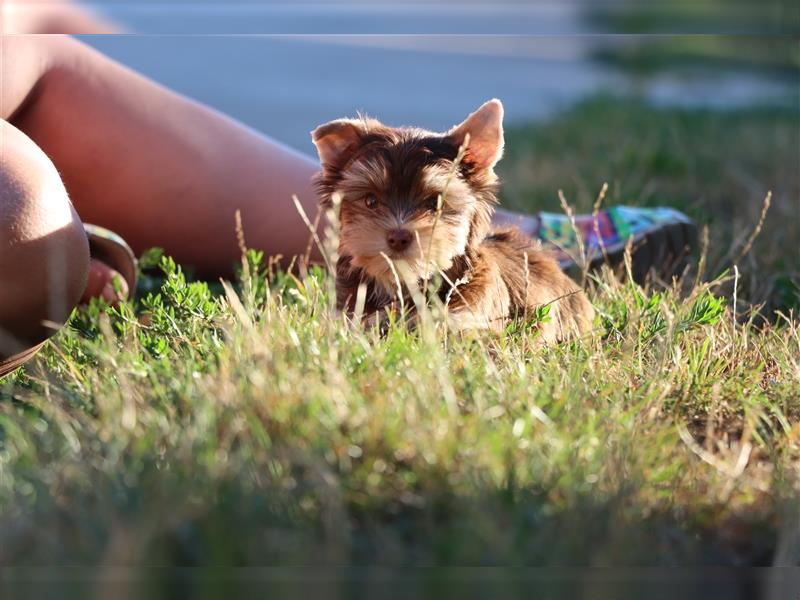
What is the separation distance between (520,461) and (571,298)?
60.6 inches

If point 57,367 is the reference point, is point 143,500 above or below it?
above

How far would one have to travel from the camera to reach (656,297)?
3873mm

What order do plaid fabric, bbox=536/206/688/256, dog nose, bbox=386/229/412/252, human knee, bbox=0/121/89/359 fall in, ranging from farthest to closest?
plaid fabric, bbox=536/206/688/256 < dog nose, bbox=386/229/412/252 < human knee, bbox=0/121/89/359

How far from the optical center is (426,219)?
3635mm

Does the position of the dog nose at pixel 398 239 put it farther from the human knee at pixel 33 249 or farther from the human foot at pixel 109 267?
the human foot at pixel 109 267

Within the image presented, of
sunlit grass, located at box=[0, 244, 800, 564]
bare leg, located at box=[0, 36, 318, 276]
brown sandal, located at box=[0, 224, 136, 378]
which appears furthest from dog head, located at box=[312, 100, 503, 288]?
bare leg, located at box=[0, 36, 318, 276]

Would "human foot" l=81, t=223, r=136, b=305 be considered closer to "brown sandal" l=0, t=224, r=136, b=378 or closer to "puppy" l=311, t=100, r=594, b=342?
"brown sandal" l=0, t=224, r=136, b=378

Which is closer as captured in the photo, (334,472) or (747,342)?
(334,472)

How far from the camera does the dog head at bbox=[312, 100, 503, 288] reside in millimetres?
3643

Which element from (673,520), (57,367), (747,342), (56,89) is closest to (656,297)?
(747,342)

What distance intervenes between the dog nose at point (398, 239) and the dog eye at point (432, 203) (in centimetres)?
15

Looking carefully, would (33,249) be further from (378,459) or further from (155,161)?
(155,161)

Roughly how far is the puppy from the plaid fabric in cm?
116

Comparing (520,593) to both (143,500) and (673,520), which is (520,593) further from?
(143,500)
